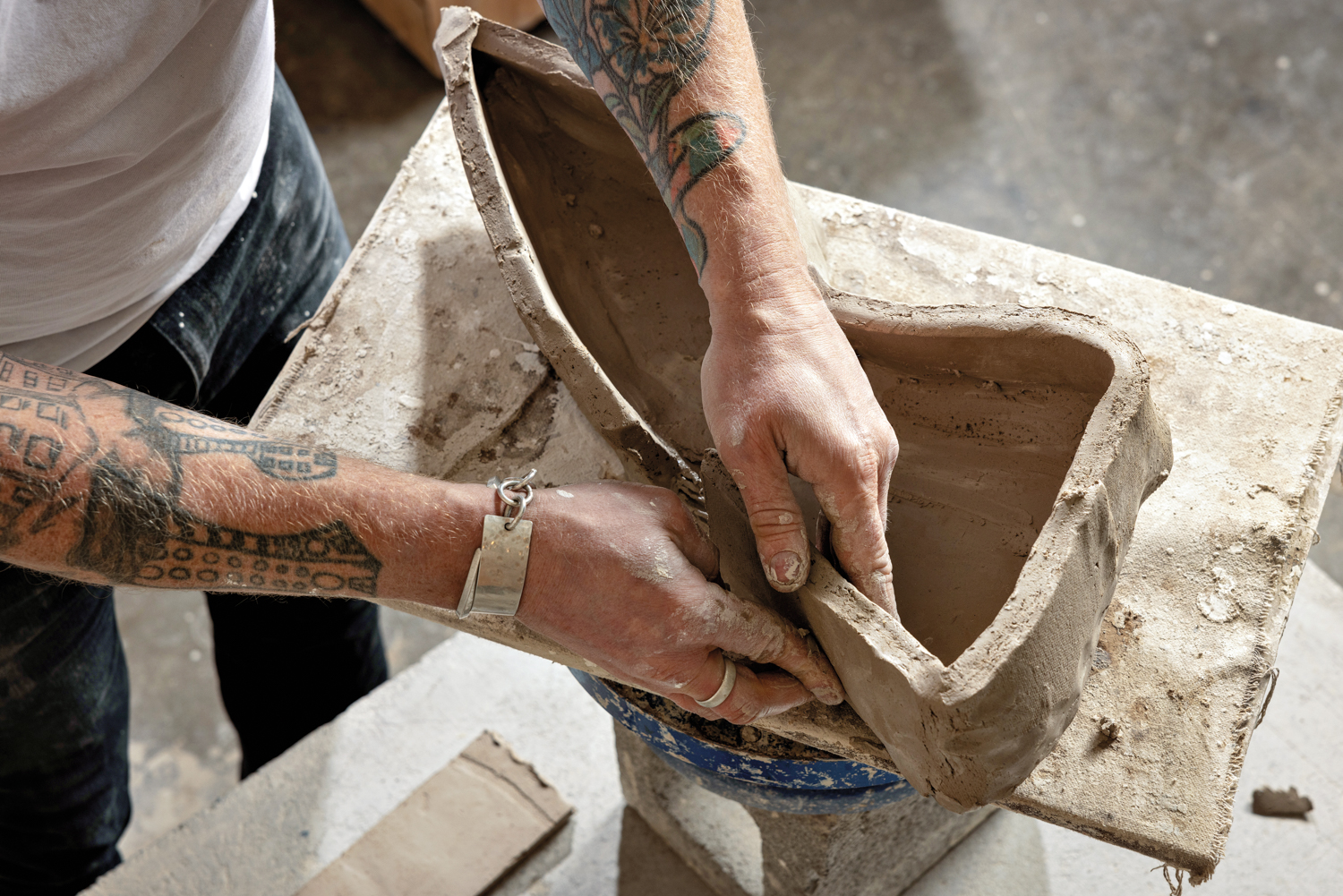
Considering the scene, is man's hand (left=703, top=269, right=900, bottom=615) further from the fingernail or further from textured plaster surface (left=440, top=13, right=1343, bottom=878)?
textured plaster surface (left=440, top=13, right=1343, bottom=878)

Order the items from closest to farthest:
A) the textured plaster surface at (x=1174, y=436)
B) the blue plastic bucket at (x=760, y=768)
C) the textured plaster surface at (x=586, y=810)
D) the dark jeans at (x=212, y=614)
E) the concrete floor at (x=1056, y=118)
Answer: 1. the textured plaster surface at (x=1174, y=436)
2. the blue plastic bucket at (x=760, y=768)
3. the dark jeans at (x=212, y=614)
4. the textured plaster surface at (x=586, y=810)
5. the concrete floor at (x=1056, y=118)

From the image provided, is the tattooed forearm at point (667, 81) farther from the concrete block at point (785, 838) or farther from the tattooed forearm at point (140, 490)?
the concrete block at point (785, 838)

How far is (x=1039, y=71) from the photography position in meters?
4.98

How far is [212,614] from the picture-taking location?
277 cm

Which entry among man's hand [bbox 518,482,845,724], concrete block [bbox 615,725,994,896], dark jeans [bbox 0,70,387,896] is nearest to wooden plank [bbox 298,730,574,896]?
concrete block [bbox 615,725,994,896]

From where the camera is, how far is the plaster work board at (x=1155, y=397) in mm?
1770

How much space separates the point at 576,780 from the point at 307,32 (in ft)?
13.9

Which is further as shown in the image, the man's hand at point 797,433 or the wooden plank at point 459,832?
the wooden plank at point 459,832

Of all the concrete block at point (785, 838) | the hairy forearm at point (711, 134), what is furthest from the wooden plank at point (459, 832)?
the hairy forearm at point (711, 134)

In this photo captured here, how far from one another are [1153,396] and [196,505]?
1891 mm

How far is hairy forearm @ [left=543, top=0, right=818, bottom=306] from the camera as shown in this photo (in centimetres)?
182

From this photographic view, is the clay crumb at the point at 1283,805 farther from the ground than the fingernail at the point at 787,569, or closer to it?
closer to it

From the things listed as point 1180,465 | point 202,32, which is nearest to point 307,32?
point 202,32

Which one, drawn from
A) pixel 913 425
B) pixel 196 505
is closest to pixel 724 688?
pixel 913 425
